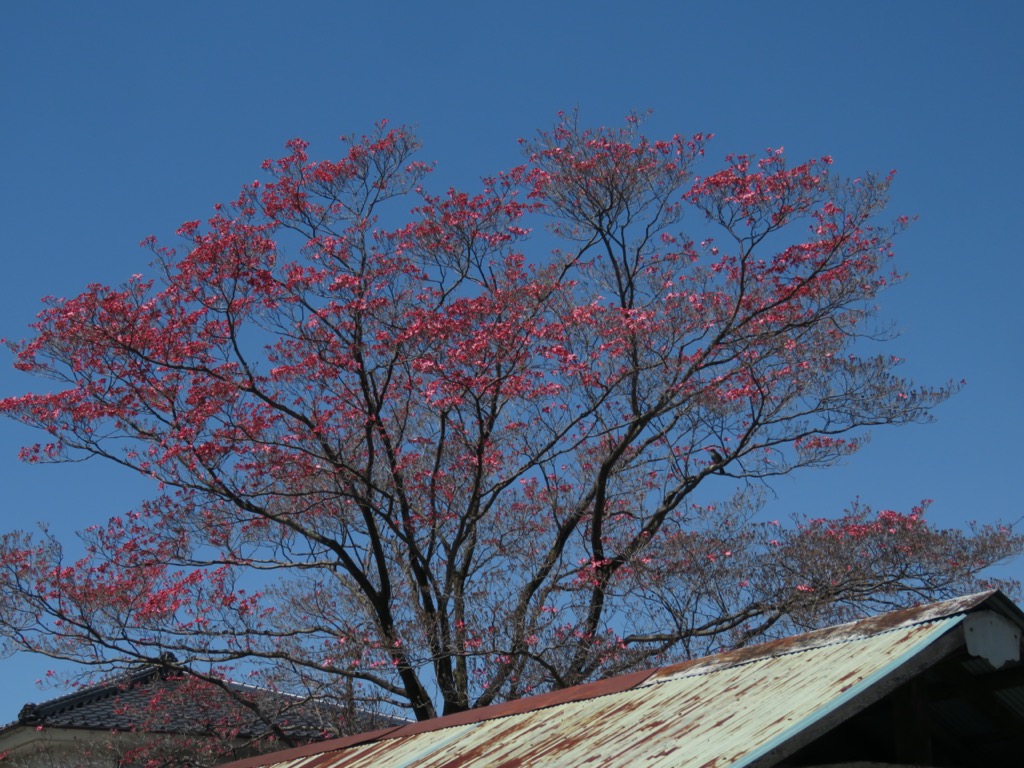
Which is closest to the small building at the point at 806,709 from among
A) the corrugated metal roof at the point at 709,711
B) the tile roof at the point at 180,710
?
the corrugated metal roof at the point at 709,711

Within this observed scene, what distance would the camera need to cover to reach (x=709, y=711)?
5680 millimetres

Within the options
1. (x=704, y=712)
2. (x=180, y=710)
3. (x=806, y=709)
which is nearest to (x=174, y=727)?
(x=180, y=710)

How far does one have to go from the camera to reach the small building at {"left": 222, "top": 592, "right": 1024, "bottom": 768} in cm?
496

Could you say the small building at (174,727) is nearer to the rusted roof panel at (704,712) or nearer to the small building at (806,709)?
the small building at (806,709)

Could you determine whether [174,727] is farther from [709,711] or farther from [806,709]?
[806,709]

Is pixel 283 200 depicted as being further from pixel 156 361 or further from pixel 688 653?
pixel 688 653

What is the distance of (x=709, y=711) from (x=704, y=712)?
0.14ft

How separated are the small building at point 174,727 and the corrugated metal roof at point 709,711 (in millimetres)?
7681

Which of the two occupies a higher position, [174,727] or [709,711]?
[174,727]

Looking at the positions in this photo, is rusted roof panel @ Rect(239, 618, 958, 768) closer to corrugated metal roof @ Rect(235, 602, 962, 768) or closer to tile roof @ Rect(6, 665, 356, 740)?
corrugated metal roof @ Rect(235, 602, 962, 768)

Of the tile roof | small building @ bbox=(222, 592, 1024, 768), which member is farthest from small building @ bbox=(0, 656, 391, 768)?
small building @ bbox=(222, 592, 1024, 768)

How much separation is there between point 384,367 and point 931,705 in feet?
33.4

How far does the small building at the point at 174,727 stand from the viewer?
15.1m

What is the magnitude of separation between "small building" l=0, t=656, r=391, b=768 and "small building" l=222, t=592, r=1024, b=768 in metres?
7.37
